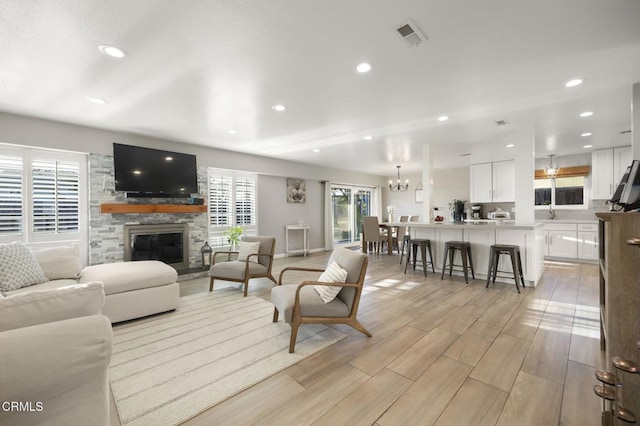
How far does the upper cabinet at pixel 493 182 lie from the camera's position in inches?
278

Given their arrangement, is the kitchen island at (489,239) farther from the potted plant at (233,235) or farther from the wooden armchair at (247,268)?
the potted plant at (233,235)

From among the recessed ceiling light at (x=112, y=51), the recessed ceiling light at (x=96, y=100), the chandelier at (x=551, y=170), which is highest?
the recessed ceiling light at (x=96, y=100)

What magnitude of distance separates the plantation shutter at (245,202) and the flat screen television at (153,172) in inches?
49.5

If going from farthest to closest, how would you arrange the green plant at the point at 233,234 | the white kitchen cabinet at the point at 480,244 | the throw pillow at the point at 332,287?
1. the green plant at the point at 233,234
2. the white kitchen cabinet at the point at 480,244
3. the throw pillow at the point at 332,287

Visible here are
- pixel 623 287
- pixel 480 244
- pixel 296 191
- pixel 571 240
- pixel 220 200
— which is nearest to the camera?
pixel 623 287

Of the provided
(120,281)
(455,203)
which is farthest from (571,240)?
(120,281)

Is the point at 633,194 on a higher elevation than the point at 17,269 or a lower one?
higher

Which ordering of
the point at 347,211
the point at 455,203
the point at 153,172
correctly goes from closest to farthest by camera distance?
the point at 153,172 → the point at 455,203 → the point at 347,211

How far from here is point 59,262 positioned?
3.21 m

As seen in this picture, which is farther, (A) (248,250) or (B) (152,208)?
(B) (152,208)

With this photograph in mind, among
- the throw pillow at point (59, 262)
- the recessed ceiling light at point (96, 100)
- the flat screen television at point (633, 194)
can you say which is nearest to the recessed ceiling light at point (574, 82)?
the flat screen television at point (633, 194)

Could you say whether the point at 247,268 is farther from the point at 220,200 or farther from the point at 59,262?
the point at 220,200

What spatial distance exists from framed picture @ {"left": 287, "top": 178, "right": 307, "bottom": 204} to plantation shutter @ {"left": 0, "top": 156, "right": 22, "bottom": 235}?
5106 millimetres

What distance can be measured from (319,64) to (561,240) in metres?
7.07
